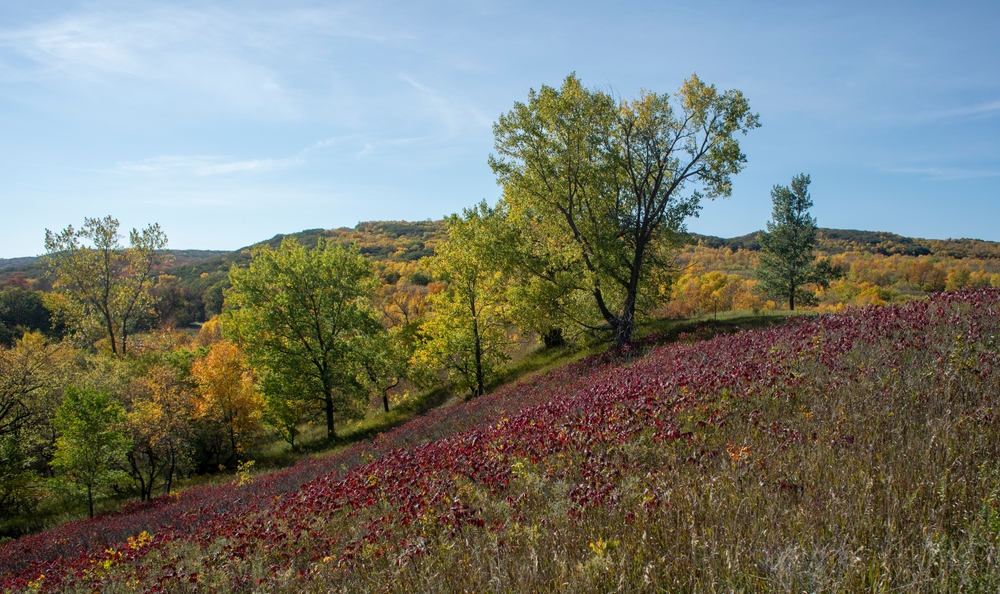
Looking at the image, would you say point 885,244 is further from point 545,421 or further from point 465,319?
point 545,421

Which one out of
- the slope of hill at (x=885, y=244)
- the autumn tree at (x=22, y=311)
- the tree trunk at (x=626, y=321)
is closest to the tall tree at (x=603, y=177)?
the tree trunk at (x=626, y=321)

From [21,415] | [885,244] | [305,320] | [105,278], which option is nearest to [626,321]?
[305,320]

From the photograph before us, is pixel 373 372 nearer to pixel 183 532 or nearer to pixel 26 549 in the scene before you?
pixel 26 549

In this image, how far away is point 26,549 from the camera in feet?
42.4

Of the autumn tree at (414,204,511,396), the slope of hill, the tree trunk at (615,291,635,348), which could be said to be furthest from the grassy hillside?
the slope of hill

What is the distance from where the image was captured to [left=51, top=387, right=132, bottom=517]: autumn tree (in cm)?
1695

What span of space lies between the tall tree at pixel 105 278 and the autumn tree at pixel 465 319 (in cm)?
2615

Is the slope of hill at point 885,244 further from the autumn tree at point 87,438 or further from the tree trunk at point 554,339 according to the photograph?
the autumn tree at point 87,438

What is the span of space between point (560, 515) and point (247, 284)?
88.9 feet

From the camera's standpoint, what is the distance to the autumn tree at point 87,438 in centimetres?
1695

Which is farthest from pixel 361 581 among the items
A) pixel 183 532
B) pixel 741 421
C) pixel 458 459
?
pixel 183 532

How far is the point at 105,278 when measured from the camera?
3869 cm

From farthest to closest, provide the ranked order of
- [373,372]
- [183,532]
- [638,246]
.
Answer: [373,372], [638,246], [183,532]

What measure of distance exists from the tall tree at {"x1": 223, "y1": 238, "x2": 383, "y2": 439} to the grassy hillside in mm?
18535
